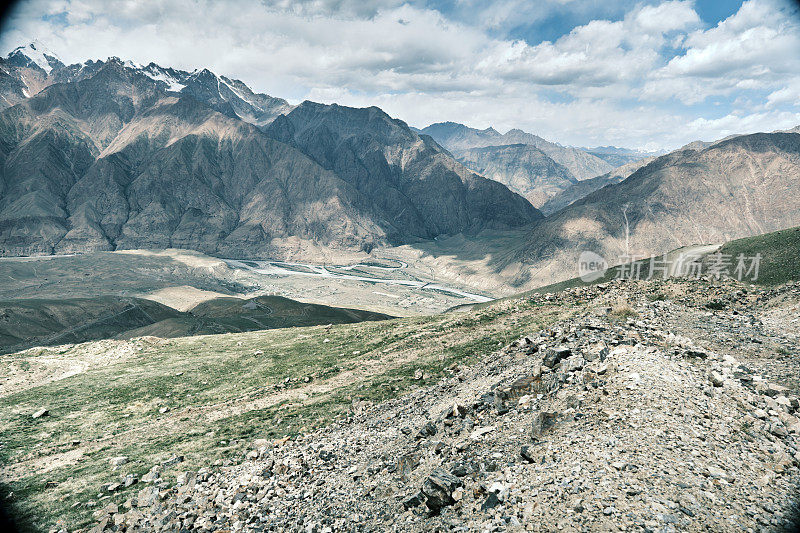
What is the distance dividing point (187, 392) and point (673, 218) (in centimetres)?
21207

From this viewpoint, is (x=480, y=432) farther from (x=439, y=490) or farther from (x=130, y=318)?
(x=130, y=318)

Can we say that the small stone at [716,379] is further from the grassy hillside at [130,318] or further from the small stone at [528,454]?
the grassy hillside at [130,318]

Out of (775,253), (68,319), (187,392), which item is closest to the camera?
(187,392)

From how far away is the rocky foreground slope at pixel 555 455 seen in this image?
24.5ft

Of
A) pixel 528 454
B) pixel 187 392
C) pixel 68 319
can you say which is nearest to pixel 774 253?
pixel 528 454

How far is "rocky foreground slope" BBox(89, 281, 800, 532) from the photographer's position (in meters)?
7.47

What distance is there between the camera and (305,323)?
6512 cm

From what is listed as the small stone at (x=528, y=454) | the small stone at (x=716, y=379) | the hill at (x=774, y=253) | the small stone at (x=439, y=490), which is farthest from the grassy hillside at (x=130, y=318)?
the hill at (x=774, y=253)

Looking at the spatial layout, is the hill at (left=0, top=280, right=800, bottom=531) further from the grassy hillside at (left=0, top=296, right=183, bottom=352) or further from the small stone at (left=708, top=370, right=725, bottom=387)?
the grassy hillside at (left=0, top=296, right=183, bottom=352)

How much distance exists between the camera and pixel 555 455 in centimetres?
894

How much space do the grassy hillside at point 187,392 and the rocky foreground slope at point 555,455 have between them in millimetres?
1950

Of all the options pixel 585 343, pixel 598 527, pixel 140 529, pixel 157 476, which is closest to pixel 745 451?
pixel 598 527

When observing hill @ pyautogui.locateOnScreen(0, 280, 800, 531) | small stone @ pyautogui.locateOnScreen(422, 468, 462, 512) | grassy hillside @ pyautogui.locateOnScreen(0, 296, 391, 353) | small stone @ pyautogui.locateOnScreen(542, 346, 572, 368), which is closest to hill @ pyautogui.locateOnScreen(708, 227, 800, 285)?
hill @ pyautogui.locateOnScreen(0, 280, 800, 531)

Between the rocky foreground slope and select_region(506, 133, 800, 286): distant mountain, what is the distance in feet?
552
